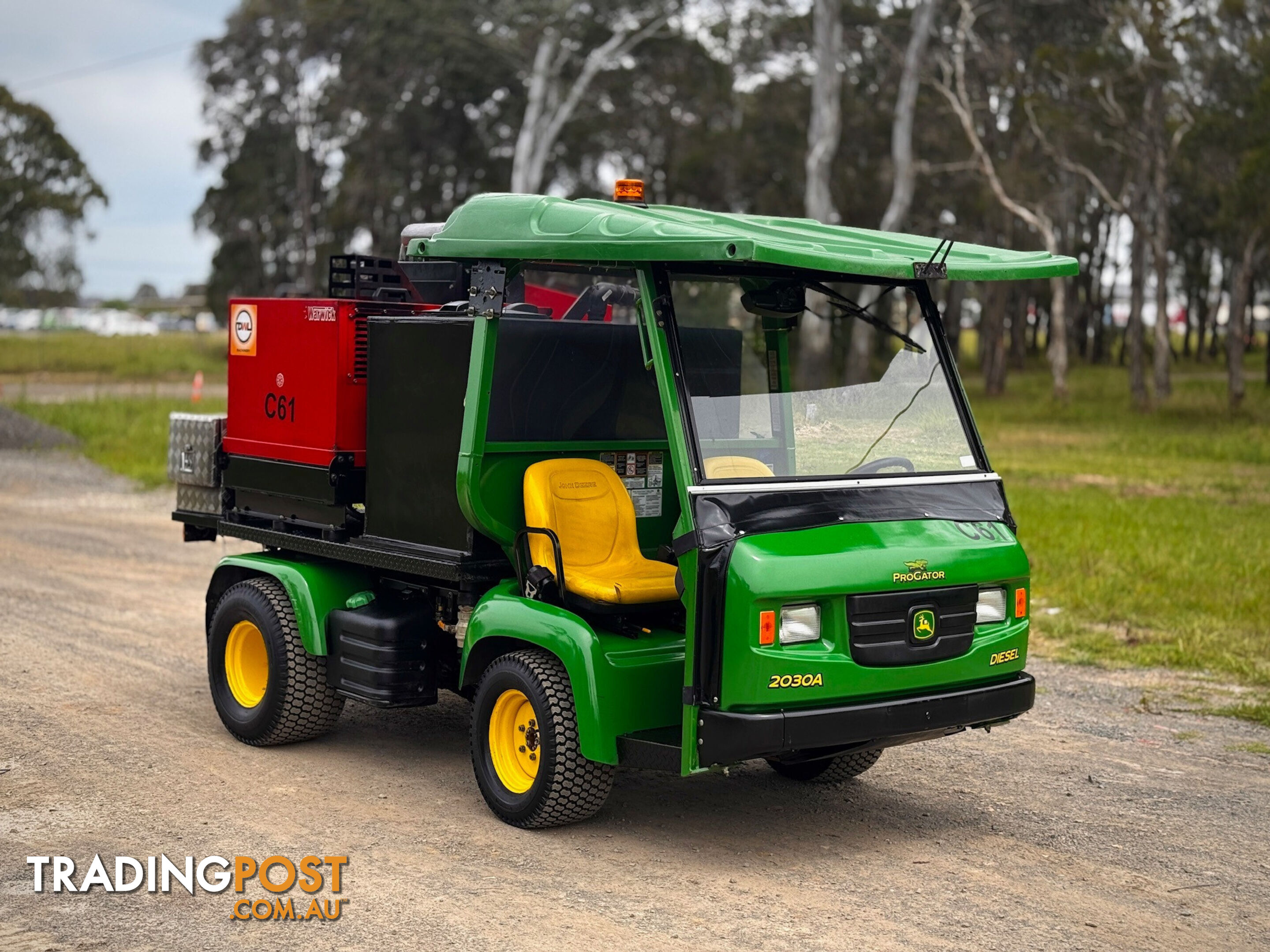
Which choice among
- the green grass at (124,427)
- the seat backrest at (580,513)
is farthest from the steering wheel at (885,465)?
the green grass at (124,427)

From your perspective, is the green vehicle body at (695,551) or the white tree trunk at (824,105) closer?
the green vehicle body at (695,551)

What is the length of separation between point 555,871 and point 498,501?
5.18 feet

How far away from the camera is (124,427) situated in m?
25.5

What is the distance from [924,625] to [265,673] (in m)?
3.53

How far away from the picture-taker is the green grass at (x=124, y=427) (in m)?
21.1

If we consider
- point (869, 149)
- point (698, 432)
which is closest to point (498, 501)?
point (698, 432)

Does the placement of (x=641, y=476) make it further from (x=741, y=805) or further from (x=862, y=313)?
(x=741, y=805)

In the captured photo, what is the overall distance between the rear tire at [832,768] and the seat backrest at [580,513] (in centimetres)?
129

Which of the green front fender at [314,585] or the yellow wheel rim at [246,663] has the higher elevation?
the green front fender at [314,585]

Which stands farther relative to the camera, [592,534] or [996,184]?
[996,184]

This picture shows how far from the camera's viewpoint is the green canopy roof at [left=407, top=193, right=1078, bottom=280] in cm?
540

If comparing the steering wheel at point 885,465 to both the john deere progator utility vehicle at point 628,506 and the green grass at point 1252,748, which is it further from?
the green grass at point 1252,748

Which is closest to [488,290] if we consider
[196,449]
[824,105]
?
[196,449]

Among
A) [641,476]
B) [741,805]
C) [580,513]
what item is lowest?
[741,805]
